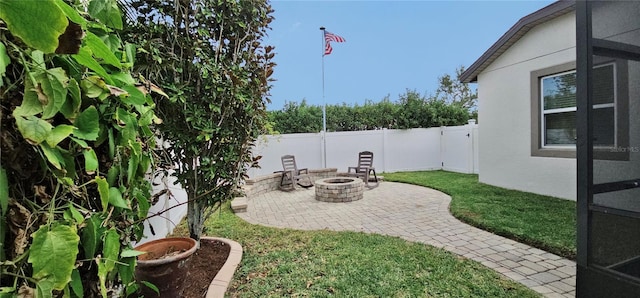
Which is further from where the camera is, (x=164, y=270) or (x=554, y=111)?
(x=554, y=111)

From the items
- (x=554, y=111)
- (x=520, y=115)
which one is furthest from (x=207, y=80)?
(x=520, y=115)

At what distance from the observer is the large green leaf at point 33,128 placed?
25.9 inches

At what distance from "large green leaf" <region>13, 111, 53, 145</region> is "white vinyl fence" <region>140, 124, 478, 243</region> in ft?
29.6

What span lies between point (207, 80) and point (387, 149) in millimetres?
9646

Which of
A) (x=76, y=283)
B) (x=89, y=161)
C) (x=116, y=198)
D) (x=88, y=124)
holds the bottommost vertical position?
(x=76, y=283)

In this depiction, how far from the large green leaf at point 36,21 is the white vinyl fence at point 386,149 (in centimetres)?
918

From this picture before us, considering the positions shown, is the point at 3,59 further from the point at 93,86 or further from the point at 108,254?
the point at 108,254

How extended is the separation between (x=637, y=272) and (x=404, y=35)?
73.9 ft

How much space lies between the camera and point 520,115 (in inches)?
278

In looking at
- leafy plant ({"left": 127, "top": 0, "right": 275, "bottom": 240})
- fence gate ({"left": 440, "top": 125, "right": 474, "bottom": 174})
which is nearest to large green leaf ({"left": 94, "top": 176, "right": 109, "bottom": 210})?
leafy plant ({"left": 127, "top": 0, "right": 275, "bottom": 240})

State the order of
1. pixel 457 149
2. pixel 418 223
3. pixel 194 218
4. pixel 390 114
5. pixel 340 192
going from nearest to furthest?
pixel 194 218 < pixel 418 223 < pixel 340 192 < pixel 457 149 < pixel 390 114

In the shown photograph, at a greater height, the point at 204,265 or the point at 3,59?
the point at 3,59

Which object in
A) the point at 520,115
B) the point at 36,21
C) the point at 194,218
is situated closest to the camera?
the point at 36,21

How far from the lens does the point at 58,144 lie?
33.0 inches
